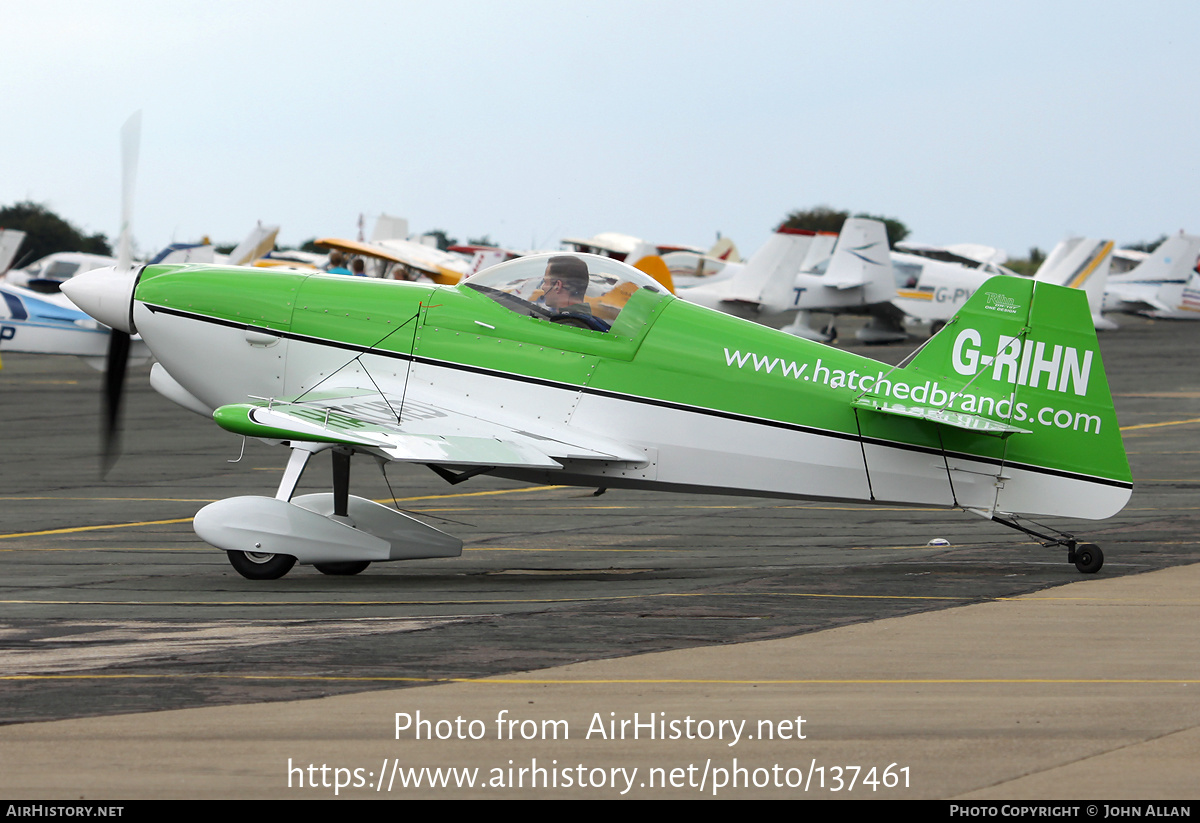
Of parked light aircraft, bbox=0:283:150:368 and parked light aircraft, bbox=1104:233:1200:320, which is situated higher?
parked light aircraft, bbox=1104:233:1200:320

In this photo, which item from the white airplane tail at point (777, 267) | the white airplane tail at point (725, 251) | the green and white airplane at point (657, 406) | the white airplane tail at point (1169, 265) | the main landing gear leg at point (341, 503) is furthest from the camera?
the white airplane tail at point (725, 251)

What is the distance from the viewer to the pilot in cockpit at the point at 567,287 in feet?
36.4

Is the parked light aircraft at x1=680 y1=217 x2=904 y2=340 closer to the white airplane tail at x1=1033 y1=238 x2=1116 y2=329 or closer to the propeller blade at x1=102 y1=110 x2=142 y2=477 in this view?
the white airplane tail at x1=1033 y1=238 x2=1116 y2=329

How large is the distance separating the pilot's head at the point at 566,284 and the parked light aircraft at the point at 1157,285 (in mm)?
45505

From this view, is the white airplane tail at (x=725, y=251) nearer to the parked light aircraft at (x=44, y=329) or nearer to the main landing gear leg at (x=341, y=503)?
the parked light aircraft at (x=44, y=329)

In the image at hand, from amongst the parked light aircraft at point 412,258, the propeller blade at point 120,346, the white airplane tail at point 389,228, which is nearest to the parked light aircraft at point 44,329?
the parked light aircraft at point 412,258

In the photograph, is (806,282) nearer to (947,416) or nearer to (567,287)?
(567,287)

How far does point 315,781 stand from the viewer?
5242mm

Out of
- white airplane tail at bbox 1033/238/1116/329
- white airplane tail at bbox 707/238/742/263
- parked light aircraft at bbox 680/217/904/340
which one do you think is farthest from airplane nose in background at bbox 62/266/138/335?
white airplane tail at bbox 707/238/742/263

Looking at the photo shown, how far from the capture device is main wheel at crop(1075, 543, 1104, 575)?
1060cm

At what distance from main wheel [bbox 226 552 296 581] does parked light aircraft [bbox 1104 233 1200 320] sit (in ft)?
155
